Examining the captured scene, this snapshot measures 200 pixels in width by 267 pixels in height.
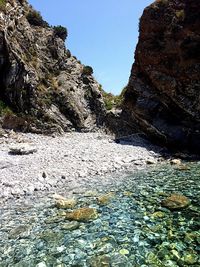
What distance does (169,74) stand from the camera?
106 feet

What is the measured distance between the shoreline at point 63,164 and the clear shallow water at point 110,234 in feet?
9.96

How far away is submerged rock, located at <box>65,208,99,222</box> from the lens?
42.3 ft

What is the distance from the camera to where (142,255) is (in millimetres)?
9469

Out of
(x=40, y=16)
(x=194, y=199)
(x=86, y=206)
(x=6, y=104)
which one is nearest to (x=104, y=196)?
(x=86, y=206)

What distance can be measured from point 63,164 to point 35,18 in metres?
36.4

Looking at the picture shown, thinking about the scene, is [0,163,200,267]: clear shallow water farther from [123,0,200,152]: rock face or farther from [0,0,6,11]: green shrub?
[0,0,6,11]: green shrub

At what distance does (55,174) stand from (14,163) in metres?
4.02

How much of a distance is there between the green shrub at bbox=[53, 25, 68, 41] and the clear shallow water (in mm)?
43500

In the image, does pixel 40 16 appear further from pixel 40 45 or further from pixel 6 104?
pixel 6 104

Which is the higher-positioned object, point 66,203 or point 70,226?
point 66,203

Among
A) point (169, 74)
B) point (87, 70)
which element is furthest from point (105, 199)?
point (87, 70)

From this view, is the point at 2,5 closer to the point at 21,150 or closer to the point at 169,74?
the point at 21,150

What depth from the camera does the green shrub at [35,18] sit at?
51250 millimetres

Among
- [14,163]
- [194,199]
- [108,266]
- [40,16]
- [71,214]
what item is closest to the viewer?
[108,266]
